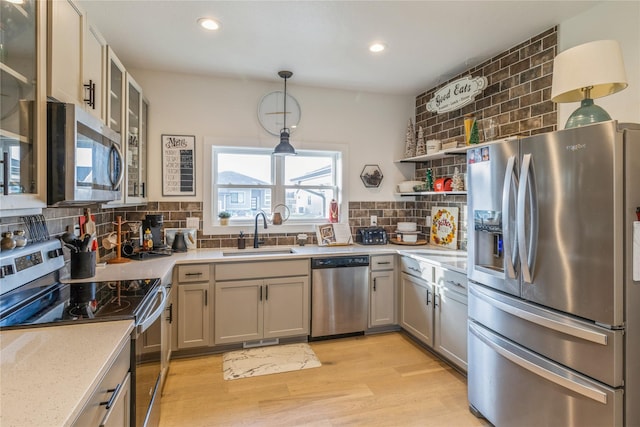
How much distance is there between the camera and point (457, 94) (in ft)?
10.4

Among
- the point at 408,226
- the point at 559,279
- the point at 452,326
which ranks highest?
the point at 408,226

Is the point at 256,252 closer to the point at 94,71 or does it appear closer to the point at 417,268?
the point at 417,268

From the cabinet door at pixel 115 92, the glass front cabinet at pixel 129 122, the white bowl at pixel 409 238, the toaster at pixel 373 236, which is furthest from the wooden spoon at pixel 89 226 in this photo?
the white bowl at pixel 409 238

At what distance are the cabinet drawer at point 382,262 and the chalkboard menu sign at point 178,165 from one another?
1.94m

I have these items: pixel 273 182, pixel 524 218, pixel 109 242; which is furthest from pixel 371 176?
pixel 109 242

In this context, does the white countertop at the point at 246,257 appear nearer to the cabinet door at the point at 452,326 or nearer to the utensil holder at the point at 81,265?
the utensil holder at the point at 81,265

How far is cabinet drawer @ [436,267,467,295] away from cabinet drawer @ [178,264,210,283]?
1952 millimetres

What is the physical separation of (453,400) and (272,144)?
2.81 metres

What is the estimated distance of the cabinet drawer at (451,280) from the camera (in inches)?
100

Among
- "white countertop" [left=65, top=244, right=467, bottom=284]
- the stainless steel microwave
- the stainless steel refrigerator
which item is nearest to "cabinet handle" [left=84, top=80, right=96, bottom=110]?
the stainless steel microwave

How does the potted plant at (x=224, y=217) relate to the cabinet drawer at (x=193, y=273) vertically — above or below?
above

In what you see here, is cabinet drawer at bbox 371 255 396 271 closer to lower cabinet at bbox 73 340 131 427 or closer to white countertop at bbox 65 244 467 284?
white countertop at bbox 65 244 467 284

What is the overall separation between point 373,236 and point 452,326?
1.33 metres

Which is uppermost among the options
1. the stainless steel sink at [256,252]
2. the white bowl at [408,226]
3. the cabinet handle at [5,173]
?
the cabinet handle at [5,173]
